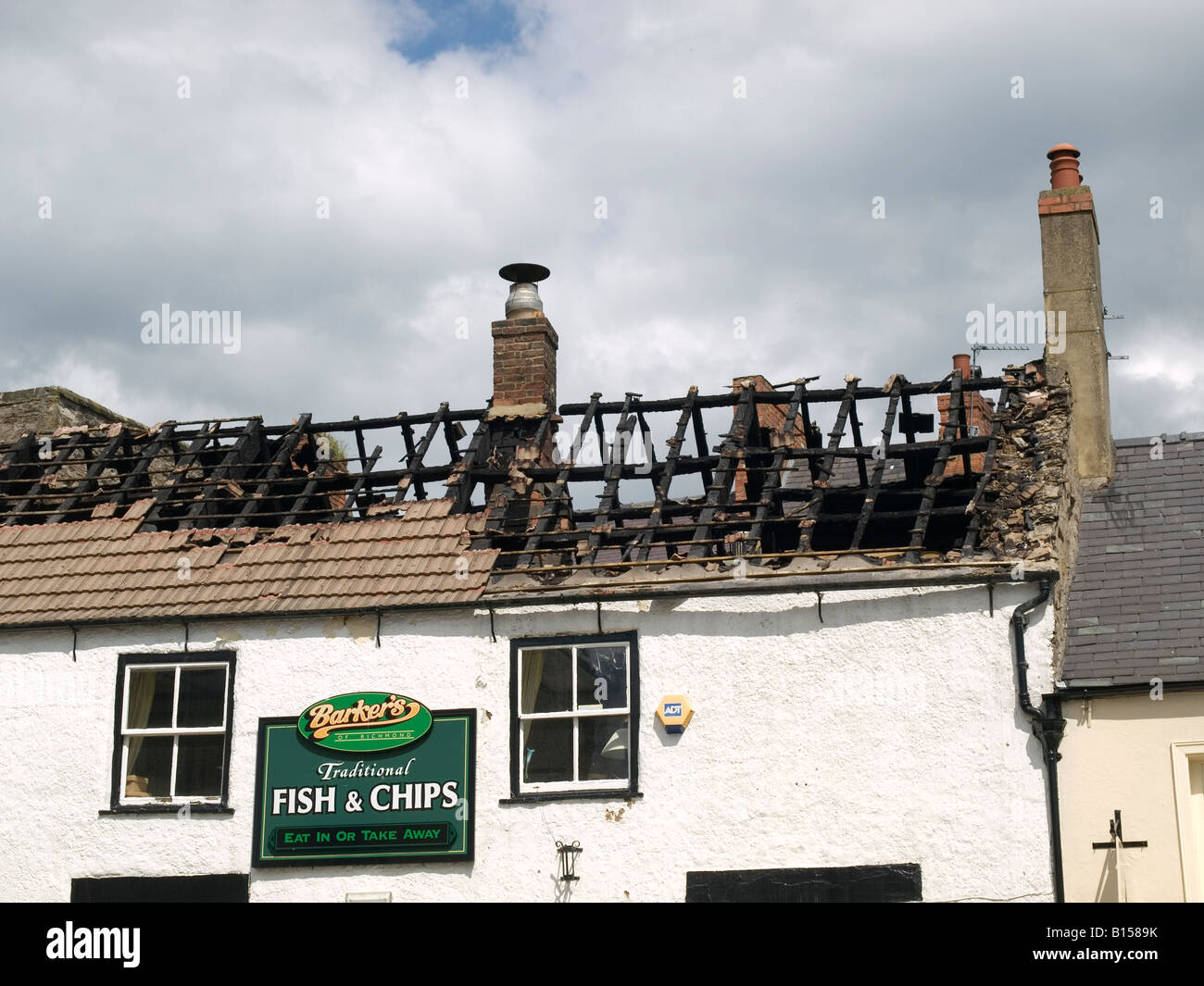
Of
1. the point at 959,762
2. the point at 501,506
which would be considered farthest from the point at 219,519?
the point at 959,762

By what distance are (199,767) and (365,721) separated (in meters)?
1.94

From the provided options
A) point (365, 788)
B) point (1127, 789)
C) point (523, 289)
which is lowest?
point (1127, 789)

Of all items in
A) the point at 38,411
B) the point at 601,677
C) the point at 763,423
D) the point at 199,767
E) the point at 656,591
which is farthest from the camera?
the point at 38,411

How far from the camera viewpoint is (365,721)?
1512 cm

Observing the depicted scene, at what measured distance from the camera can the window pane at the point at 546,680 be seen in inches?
592

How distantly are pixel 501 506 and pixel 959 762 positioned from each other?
580 cm

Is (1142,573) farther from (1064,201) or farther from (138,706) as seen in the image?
(138,706)

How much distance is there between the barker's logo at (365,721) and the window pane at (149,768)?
5.25ft

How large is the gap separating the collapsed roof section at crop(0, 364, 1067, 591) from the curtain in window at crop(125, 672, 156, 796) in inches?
81.9

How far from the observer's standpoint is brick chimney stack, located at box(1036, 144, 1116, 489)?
17.1 metres

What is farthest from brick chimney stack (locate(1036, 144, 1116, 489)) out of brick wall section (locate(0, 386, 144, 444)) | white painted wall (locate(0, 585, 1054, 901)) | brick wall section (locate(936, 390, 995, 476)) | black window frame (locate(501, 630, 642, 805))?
brick wall section (locate(0, 386, 144, 444))

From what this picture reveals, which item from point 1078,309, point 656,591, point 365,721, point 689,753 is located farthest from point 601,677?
point 1078,309

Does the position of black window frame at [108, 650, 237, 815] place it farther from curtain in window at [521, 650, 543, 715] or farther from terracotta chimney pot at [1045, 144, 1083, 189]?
terracotta chimney pot at [1045, 144, 1083, 189]

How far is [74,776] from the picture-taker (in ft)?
51.1
